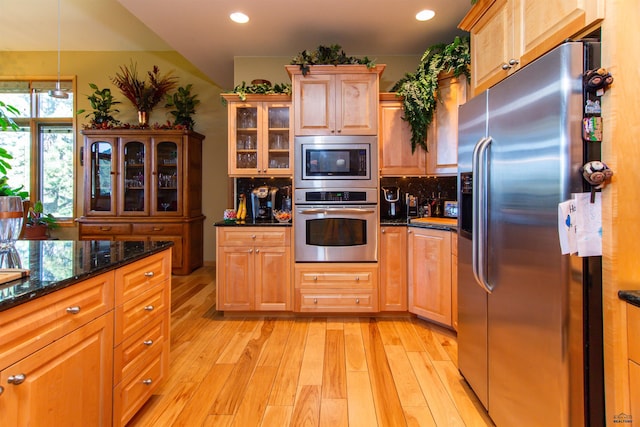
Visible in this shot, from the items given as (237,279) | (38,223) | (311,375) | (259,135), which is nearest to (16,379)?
(311,375)

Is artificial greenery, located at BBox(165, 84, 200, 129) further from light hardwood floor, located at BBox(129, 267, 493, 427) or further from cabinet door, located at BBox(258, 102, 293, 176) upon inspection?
light hardwood floor, located at BBox(129, 267, 493, 427)

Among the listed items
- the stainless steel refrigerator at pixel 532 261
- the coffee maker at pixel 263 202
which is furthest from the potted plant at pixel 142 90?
the stainless steel refrigerator at pixel 532 261

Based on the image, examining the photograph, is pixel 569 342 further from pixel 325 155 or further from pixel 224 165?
pixel 224 165

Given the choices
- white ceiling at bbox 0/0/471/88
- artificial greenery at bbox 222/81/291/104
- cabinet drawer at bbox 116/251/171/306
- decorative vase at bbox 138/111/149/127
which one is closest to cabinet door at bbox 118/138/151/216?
decorative vase at bbox 138/111/149/127

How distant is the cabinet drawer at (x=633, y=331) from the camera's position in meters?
1.03

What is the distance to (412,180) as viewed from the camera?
3.75m

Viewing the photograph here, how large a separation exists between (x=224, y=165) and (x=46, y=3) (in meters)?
2.80

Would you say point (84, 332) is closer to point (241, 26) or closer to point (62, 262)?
point (62, 262)

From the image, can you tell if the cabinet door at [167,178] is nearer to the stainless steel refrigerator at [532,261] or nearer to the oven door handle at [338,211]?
the oven door handle at [338,211]

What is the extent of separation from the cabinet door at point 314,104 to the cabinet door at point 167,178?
2.41 m

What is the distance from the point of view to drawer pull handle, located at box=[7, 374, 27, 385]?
3.01ft

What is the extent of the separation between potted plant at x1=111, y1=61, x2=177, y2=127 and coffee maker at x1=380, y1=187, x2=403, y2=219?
3.71 m

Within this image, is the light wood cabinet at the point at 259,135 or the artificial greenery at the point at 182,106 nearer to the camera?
the light wood cabinet at the point at 259,135

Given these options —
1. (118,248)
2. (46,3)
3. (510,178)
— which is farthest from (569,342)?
(46,3)
